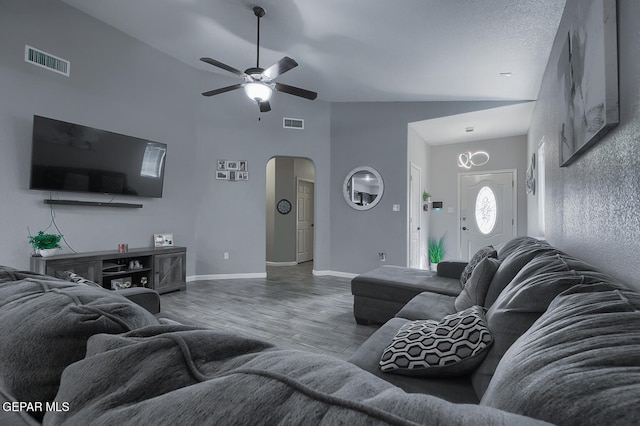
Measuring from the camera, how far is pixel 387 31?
327cm

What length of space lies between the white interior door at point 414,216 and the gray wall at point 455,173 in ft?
3.36

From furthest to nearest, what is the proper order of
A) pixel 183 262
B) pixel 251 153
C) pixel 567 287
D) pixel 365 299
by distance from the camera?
pixel 251 153, pixel 183 262, pixel 365 299, pixel 567 287

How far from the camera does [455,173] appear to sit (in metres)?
6.70

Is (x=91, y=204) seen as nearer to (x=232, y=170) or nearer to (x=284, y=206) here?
(x=232, y=170)

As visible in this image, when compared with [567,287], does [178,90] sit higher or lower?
higher

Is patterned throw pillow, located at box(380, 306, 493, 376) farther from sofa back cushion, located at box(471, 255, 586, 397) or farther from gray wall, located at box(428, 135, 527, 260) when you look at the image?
gray wall, located at box(428, 135, 527, 260)

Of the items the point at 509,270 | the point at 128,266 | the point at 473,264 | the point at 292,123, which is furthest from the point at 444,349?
the point at 292,123

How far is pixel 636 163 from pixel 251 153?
16.1 ft

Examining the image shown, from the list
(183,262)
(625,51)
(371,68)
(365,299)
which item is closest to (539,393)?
(625,51)

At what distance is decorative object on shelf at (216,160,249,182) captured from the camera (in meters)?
5.17

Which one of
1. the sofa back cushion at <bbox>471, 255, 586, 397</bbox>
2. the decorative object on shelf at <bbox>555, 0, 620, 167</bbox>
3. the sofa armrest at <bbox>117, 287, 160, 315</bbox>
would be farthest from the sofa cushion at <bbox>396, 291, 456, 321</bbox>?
the sofa armrest at <bbox>117, 287, 160, 315</bbox>

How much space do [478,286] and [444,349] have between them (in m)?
0.96

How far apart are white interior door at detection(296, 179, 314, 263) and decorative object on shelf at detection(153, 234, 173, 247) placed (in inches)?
125

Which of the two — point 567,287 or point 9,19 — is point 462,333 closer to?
point 567,287
